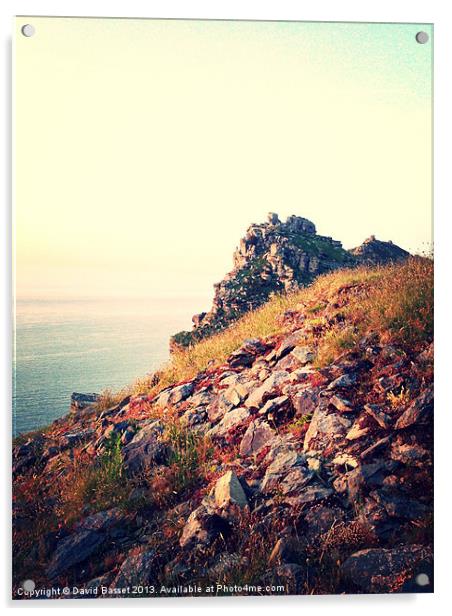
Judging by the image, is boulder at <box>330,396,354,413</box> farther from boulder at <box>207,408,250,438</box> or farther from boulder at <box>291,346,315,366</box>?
boulder at <box>207,408,250,438</box>

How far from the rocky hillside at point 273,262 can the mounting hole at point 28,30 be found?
457cm

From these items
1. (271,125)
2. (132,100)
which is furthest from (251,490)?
(132,100)

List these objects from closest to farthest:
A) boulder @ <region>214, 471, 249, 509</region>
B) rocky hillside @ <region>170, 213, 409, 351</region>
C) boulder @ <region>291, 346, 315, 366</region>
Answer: boulder @ <region>214, 471, 249, 509</region>
boulder @ <region>291, 346, 315, 366</region>
rocky hillside @ <region>170, 213, 409, 351</region>

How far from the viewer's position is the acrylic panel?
24.5 feet

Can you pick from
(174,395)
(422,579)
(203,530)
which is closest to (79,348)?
(174,395)

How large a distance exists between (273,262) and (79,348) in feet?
15.0

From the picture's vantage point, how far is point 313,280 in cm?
1102

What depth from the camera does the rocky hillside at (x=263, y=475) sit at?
24.1ft

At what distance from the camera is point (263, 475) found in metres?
7.72

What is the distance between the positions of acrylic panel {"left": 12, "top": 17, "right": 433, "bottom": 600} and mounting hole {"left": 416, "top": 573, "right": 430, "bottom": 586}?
2.7 inches

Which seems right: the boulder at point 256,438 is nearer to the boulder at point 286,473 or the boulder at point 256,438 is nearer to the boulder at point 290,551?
the boulder at point 286,473

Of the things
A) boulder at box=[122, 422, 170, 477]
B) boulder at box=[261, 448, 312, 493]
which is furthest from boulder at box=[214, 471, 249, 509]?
boulder at box=[122, 422, 170, 477]

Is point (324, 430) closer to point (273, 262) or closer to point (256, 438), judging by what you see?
point (256, 438)

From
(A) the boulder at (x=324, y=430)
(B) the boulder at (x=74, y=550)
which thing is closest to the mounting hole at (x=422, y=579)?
(A) the boulder at (x=324, y=430)
